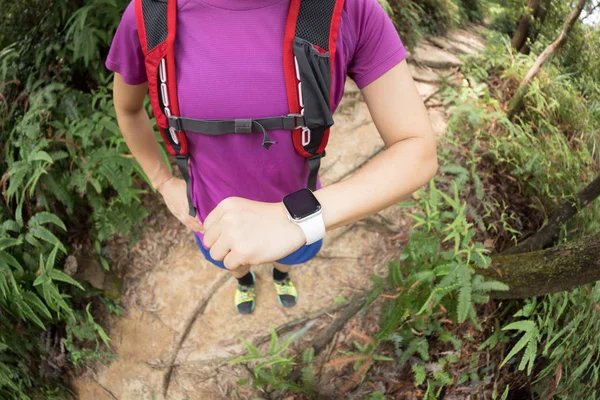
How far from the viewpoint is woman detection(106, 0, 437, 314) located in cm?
96

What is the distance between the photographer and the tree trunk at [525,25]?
4.16 meters

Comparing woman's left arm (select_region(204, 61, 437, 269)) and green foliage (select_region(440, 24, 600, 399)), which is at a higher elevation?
woman's left arm (select_region(204, 61, 437, 269))

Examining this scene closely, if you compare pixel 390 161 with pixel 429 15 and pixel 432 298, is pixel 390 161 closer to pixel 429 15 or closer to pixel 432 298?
pixel 432 298

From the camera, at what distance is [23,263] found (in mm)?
2838

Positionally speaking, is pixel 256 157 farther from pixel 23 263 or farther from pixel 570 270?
pixel 23 263

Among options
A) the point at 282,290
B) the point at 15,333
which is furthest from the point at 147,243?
the point at 282,290

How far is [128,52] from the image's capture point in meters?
1.28

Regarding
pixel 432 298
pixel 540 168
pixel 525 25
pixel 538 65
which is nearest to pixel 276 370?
pixel 432 298

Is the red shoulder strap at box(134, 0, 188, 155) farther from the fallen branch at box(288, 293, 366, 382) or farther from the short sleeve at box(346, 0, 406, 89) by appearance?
the fallen branch at box(288, 293, 366, 382)

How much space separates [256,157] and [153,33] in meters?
0.55

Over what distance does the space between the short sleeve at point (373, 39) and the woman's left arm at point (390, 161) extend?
0.10 feet

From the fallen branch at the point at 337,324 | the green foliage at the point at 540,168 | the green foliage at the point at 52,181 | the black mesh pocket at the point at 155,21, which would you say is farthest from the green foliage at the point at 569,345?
the green foliage at the point at 52,181

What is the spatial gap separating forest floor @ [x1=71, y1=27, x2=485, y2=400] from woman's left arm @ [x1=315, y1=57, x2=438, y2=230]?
2.03 metres

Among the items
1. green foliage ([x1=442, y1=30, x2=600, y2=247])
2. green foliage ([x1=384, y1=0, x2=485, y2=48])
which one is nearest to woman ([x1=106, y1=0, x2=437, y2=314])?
green foliage ([x1=442, y1=30, x2=600, y2=247])
